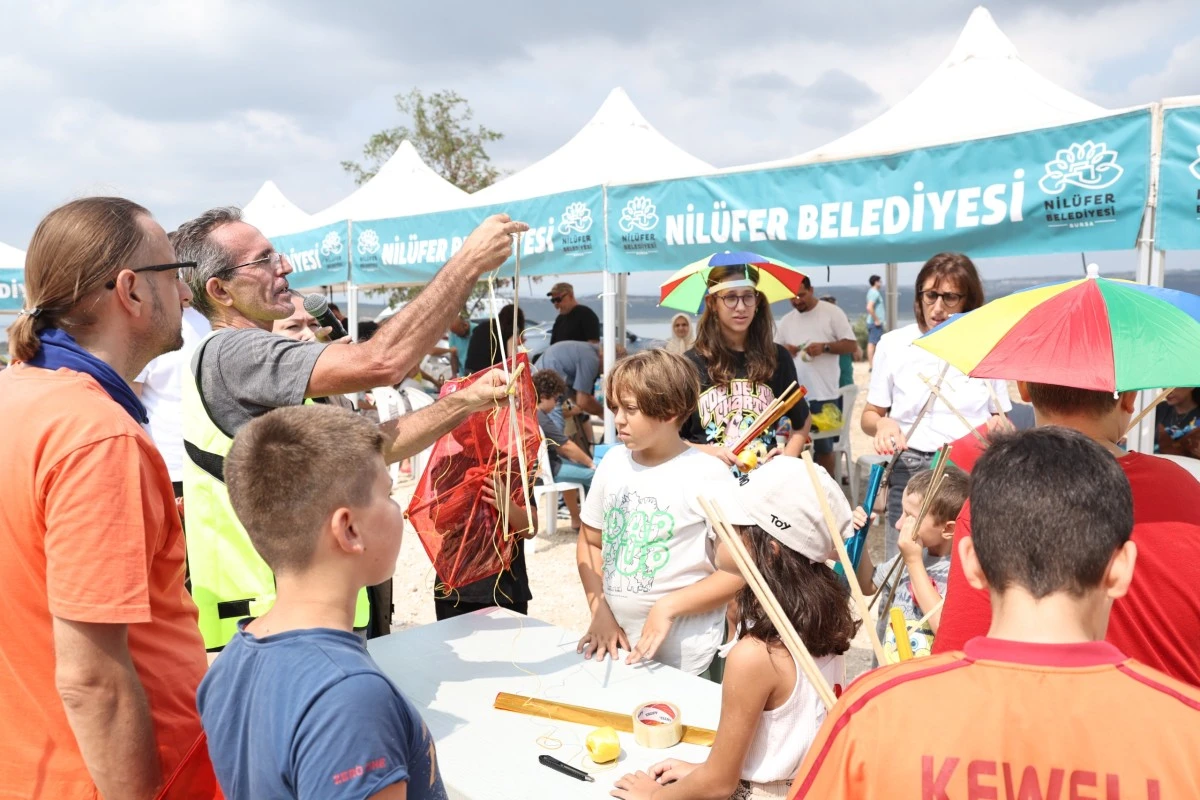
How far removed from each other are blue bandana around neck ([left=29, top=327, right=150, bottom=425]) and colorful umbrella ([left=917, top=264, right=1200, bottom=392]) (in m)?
1.54

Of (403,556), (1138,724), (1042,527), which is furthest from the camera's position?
(403,556)

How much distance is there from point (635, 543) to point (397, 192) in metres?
8.45

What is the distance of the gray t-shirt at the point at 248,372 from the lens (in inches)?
76.7

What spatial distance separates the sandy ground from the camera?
485 cm

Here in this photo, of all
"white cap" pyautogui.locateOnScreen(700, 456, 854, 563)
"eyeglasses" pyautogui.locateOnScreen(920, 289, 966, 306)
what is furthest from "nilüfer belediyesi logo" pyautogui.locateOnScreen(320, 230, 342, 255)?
"white cap" pyautogui.locateOnScreen(700, 456, 854, 563)

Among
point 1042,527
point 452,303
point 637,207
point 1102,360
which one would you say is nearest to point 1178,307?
point 1102,360

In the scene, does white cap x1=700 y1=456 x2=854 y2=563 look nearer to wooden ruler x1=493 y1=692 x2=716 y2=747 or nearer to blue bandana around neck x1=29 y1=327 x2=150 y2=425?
wooden ruler x1=493 y1=692 x2=716 y2=747

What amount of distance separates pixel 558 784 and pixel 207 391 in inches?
47.6

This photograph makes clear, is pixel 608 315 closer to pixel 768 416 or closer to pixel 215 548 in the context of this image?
pixel 768 416

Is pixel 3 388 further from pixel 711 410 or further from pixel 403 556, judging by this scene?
pixel 403 556

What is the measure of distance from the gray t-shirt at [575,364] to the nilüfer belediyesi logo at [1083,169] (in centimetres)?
412

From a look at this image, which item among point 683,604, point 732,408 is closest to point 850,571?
point 683,604

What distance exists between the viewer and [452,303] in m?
2.02

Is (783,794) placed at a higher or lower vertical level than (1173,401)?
lower
